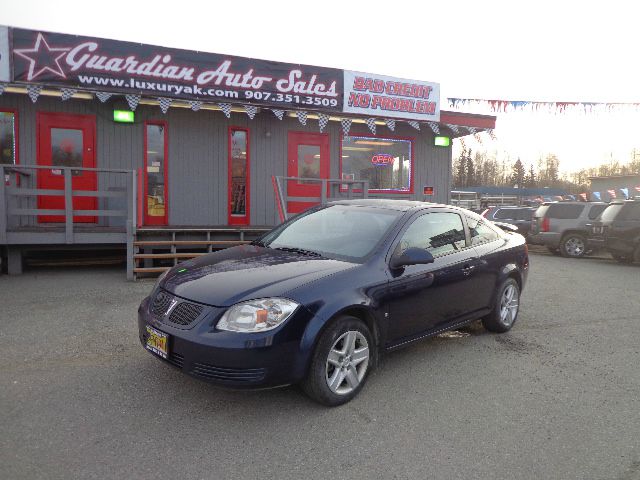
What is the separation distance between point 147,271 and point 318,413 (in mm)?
5399

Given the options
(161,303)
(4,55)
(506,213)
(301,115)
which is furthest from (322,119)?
(506,213)

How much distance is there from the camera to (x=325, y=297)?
11.0 ft

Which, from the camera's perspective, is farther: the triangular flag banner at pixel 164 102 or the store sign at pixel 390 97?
the store sign at pixel 390 97

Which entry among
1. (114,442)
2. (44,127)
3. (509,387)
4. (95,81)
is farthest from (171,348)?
(44,127)

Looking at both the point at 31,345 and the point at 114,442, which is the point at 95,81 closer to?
the point at 31,345

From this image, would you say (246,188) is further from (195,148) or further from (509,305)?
(509,305)

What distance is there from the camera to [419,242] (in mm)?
4359

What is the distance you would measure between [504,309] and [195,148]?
759 centimetres

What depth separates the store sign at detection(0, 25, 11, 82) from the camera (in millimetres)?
8438

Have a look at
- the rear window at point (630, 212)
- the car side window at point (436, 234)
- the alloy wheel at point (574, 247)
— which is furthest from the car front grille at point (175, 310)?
the alloy wheel at point (574, 247)

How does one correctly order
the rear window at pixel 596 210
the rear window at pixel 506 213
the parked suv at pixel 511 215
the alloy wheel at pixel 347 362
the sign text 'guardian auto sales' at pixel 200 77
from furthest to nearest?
1. the rear window at pixel 506 213
2. the parked suv at pixel 511 215
3. the rear window at pixel 596 210
4. the sign text 'guardian auto sales' at pixel 200 77
5. the alloy wheel at pixel 347 362

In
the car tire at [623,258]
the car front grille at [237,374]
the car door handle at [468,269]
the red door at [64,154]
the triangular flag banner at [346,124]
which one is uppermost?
the triangular flag banner at [346,124]

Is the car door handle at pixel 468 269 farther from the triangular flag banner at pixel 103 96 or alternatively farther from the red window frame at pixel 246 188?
the triangular flag banner at pixel 103 96

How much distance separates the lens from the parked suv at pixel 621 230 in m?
11.9
